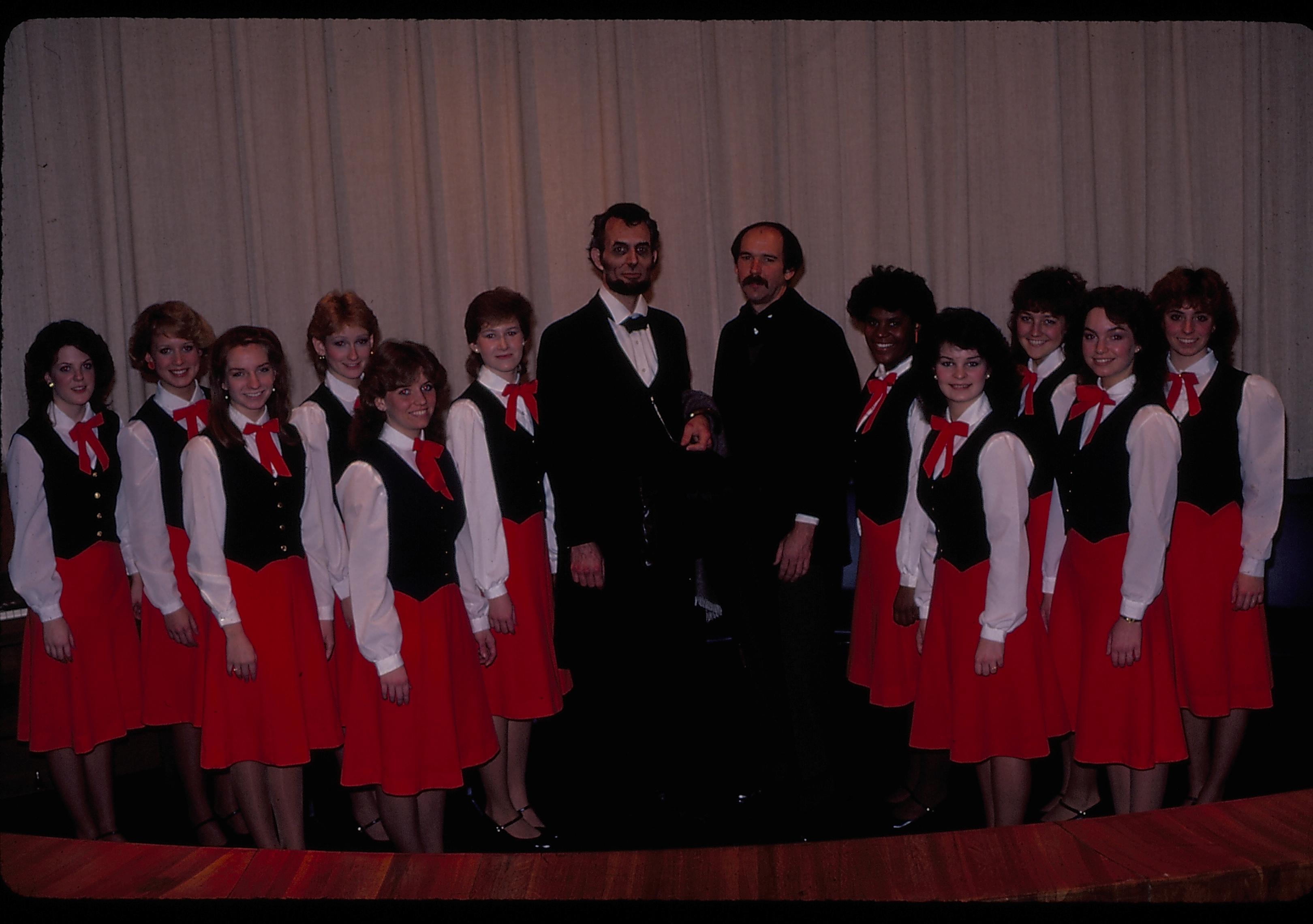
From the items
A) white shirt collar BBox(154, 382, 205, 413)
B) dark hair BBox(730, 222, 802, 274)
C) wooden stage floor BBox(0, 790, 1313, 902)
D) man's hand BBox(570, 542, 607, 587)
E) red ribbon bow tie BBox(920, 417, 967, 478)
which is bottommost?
wooden stage floor BBox(0, 790, 1313, 902)

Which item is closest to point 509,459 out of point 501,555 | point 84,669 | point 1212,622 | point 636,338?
point 501,555

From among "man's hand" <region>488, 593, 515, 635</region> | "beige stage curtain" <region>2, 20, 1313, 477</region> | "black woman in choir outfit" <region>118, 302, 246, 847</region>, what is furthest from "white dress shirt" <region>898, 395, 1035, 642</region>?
"beige stage curtain" <region>2, 20, 1313, 477</region>

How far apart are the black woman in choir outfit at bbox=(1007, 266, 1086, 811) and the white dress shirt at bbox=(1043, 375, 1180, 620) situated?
25cm

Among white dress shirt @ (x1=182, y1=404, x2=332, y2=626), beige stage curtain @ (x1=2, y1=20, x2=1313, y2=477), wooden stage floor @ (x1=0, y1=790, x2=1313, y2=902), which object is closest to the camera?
wooden stage floor @ (x1=0, y1=790, x2=1313, y2=902)

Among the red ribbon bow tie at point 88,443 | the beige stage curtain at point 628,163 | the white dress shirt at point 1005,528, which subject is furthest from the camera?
the beige stage curtain at point 628,163

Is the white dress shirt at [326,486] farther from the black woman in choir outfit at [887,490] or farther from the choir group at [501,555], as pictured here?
the black woman in choir outfit at [887,490]

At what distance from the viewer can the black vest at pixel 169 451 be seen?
2.83m

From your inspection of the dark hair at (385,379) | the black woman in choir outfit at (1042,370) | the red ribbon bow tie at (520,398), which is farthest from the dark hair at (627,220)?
the black woman in choir outfit at (1042,370)

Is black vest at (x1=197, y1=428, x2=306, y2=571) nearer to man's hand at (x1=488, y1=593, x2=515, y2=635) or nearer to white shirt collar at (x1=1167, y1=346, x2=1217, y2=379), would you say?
man's hand at (x1=488, y1=593, x2=515, y2=635)

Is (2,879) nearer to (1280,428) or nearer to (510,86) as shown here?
(1280,428)

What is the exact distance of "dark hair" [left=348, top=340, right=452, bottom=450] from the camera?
250cm

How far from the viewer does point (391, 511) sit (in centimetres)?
246

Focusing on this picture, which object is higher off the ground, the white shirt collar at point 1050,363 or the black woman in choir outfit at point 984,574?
the white shirt collar at point 1050,363

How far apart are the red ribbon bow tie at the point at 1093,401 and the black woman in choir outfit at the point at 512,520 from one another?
138 cm
